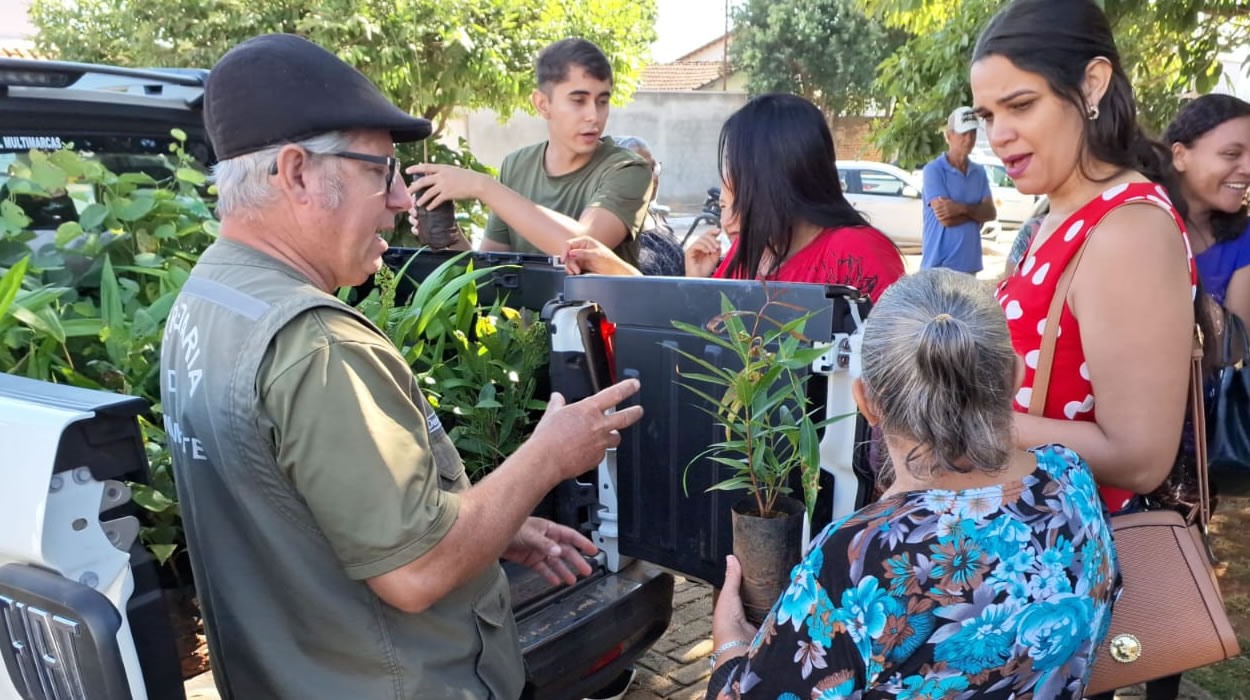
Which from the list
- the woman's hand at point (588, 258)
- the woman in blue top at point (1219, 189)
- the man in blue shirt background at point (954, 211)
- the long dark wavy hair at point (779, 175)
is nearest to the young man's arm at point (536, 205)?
the woman's hand at point (588, 258)

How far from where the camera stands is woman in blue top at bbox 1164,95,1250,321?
11.8 ft

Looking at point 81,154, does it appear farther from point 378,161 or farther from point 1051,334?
point 1051,334

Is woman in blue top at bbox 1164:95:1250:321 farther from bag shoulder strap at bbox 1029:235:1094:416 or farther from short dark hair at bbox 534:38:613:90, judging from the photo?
short dark hair at bbox 534:38:613:90

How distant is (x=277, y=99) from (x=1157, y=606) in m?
1.90

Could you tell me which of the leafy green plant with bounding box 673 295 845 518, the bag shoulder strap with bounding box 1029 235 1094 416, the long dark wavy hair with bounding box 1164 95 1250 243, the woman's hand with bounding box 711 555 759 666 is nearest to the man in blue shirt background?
the long dark wavy hair with bounding box 1164 95 1250 243

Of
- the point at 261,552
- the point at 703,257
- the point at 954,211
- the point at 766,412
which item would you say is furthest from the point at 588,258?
the point at 954,211

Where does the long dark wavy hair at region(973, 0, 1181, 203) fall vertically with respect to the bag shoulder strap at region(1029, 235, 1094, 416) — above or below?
above

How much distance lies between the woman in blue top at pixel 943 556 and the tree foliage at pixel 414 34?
8.32 metres

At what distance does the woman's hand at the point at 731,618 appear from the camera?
1.77m

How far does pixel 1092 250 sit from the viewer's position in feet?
6.12

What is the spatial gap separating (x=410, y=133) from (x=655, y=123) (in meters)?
27.6

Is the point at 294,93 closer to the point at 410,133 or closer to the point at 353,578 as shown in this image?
the point at 410,133

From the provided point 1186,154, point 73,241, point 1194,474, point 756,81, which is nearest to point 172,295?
point 73,241

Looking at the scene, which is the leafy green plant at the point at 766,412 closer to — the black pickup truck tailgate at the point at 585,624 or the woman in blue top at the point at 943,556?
the woman in blue top at the point at 943,556
